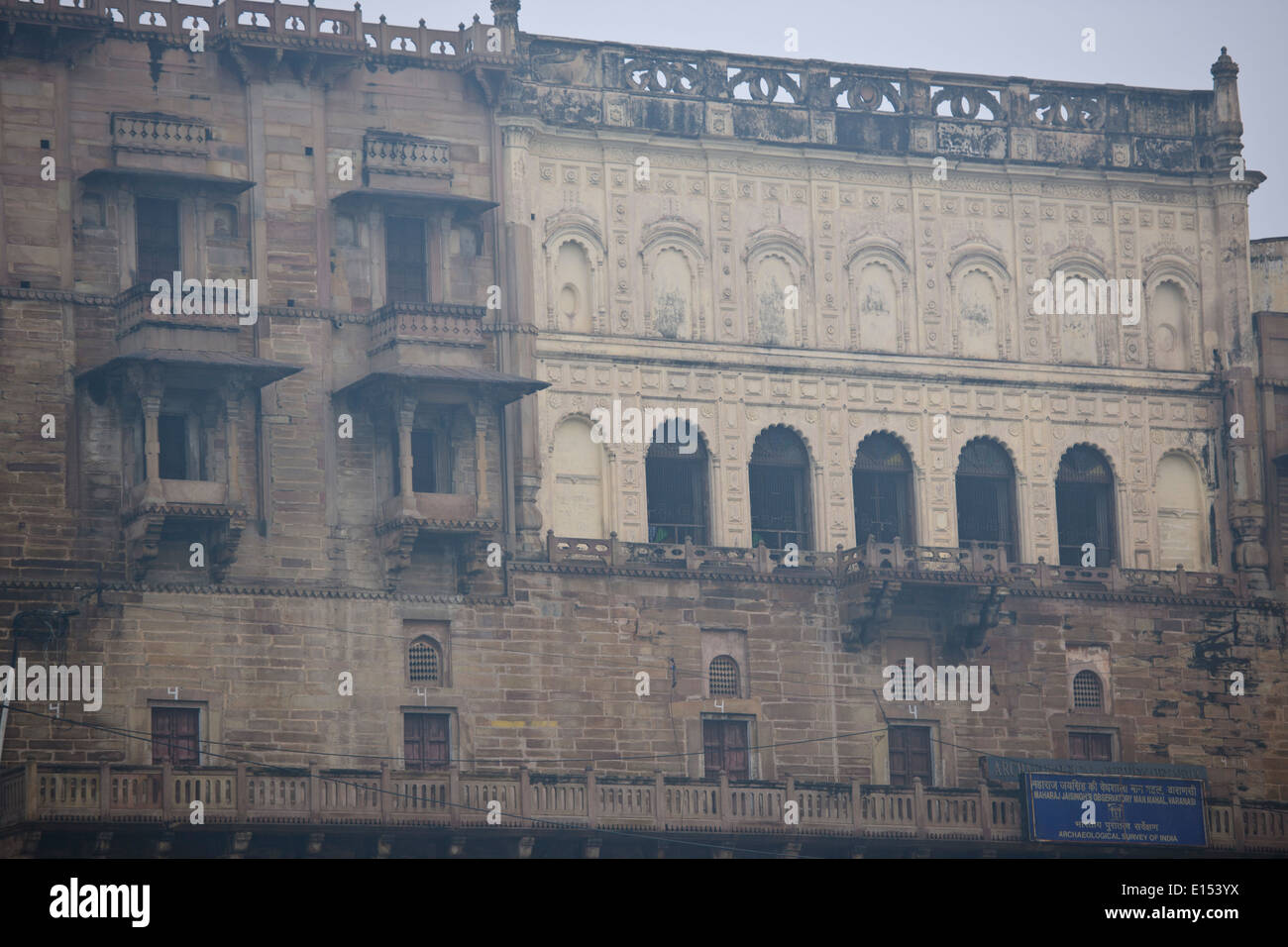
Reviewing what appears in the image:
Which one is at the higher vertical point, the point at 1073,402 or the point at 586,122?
the point at 586,122

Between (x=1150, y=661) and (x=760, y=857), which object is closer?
(x=760, y=857)

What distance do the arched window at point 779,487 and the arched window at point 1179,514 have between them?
7572 mm

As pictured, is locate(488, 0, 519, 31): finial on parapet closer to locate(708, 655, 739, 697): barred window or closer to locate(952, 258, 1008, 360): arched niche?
locate(952, 258, 1008, 360): arched niche

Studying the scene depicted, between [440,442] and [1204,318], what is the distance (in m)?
16.8

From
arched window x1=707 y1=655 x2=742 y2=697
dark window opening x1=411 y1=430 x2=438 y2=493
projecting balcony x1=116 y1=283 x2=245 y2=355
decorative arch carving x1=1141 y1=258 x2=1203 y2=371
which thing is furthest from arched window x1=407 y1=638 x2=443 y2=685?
decorative arch carving x1=1141 y1=258 x2=1203 y2=371

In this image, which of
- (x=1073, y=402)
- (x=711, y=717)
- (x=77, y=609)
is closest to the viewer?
(x=77, y=609)

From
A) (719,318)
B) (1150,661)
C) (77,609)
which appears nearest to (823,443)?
(719,318)

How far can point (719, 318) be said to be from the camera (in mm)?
69812

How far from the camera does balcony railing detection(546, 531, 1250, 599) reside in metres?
67.1

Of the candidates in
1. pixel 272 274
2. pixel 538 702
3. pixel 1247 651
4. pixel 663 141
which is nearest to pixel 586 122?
pixel 663 141

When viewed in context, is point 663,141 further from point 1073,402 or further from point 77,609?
point 77,609

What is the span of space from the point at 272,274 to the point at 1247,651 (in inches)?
814

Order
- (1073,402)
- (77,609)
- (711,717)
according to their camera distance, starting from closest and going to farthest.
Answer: (77,609)
(711,717)
(1073,402)

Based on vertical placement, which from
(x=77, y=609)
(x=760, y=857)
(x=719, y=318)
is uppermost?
(x=719, y=318)
